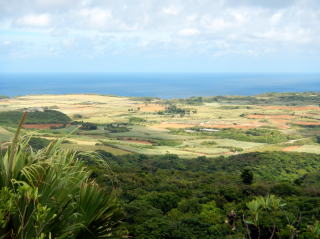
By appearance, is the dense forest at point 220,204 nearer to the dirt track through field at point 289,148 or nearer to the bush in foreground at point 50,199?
the bush in foreground at point 50,199

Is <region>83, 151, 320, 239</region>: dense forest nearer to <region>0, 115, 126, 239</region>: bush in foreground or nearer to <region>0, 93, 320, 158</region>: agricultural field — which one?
<region>0, 115, 126, 239</region>: bush in foreground

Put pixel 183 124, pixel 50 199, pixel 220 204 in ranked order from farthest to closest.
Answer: pixel 183 124, pixel 220 204, pixel 50 199

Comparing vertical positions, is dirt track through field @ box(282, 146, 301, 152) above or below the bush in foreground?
below

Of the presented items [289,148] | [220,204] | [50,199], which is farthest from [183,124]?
[50,199]

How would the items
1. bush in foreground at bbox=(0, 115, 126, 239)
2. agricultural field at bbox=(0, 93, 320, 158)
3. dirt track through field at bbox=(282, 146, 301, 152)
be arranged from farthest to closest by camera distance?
agricultural field at bbox=(0, 93, 320, 158)
dirt track through field at bbox=(282, 146, 301, 152)
bush in foreground at bbox=(0, 115, 126, 239)

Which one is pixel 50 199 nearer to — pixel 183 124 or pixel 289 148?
pixel 289 148

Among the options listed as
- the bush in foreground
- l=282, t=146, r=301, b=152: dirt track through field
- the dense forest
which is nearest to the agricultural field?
l=282, t=146, r=301, b=152: dirt track through field

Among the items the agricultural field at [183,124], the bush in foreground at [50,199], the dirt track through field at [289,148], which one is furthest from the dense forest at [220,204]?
the agricultural field at [183,124]

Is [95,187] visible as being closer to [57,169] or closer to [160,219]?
[57,169]
